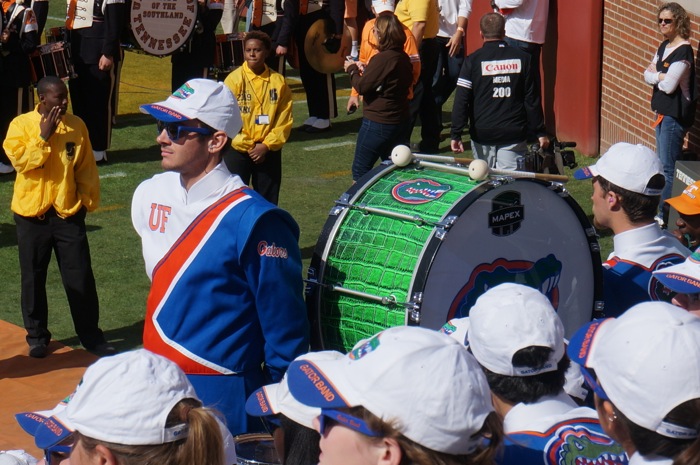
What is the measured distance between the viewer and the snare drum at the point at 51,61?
1116 centimetres

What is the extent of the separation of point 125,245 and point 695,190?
213 inches

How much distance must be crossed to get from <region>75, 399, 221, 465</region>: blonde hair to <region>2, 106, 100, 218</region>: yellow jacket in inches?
179

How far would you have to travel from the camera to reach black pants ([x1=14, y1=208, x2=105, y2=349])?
23.3ft

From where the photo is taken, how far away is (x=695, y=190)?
16.8 ft

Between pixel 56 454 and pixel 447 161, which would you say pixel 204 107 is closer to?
pixel 447 161

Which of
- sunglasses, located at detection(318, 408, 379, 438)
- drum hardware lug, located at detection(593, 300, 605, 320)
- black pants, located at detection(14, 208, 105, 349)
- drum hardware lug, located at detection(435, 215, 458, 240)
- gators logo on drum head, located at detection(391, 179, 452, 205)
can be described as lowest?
black pants, located at detection(14, 208, 105, 349)

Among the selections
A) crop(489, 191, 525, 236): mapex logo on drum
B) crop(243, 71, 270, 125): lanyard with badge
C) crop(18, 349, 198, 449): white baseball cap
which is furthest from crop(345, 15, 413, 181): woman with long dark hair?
crop(18, 349, 198, 449): white baseball cap

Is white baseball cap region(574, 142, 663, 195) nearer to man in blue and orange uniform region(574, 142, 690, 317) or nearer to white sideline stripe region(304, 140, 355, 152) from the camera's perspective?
man in blue and orange uniform region(574, 142, 690, 317)

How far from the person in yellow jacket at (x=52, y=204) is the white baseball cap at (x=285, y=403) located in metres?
4.22

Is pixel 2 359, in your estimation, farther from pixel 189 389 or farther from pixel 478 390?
pixel 478 390

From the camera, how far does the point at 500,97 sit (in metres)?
9.09

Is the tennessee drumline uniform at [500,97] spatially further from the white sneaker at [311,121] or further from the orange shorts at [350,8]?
the orange shorts at [350,8]

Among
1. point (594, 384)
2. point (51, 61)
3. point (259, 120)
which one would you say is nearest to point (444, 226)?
point (594, 384)

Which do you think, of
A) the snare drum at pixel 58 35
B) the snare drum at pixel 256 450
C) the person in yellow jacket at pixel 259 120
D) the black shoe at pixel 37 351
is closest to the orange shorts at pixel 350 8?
the snare drum at pixel 58 35
